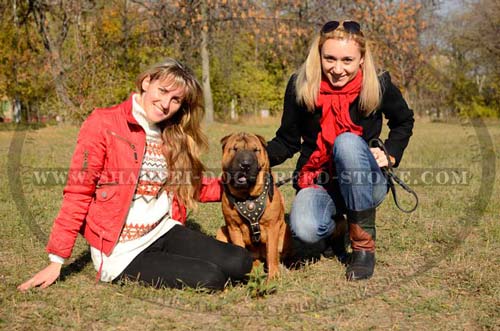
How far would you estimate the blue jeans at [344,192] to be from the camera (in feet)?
12.2

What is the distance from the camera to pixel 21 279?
12.4ft

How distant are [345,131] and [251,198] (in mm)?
905

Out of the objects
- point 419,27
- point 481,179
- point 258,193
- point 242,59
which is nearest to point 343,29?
point 258,193

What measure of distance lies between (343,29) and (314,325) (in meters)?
2.12

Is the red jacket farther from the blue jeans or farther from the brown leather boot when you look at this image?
the brown leather boot

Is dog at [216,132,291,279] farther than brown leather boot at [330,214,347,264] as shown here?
No

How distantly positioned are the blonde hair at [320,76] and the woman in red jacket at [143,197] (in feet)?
2.77

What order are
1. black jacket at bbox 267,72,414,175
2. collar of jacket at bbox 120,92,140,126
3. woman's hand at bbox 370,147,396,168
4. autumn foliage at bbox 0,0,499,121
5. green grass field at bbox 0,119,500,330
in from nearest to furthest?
green grass field at bbox 0,119,500,330
collar of jacket at bbox 120,92,140,126
woman's hand at bbox 370,147,396,168
black jacket at bbox 267,72,414,175
autumn foliage at bbox 0,0,499,121

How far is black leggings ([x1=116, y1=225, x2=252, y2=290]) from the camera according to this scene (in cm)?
349

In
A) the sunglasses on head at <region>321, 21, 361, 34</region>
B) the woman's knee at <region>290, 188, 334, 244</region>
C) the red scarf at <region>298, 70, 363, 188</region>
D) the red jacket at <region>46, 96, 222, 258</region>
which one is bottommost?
the woman's knee at <region>290, 188, 334, 244</region>

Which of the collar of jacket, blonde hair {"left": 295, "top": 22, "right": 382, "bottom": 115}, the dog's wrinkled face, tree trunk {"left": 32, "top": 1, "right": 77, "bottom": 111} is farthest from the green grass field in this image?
tree trunk {"left": 32, "top": 1, "right": 77, "bottom": 111}

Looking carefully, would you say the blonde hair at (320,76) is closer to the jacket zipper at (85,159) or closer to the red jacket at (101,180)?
the red jacket at (101,180)

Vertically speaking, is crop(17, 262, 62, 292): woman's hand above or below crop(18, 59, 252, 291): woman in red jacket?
below

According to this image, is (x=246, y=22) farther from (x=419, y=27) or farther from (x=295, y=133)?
(x=295, y=133)
